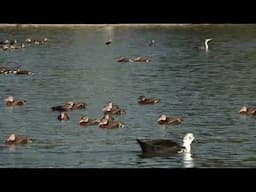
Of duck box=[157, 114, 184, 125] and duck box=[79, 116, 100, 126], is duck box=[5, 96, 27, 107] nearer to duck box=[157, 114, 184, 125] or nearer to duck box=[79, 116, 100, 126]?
duck box=[79, 116, 100, 126]

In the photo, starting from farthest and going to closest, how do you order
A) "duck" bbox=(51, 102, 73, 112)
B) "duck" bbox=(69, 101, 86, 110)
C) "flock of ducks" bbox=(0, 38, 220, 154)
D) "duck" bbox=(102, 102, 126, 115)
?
"duck" bbox=(69, 101, 86, 110) → "duck" bbox=(51, 102, 73, 112) → "duck" bbox=(102, 102, 126, 115) → "flock of ducks" bbox=(0, 38, 220, 154)

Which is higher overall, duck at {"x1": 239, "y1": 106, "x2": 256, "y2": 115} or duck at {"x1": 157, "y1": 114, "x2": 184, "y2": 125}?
duck at {"x1": 239, "y1": 106, "x2": 256, "y2": 115}

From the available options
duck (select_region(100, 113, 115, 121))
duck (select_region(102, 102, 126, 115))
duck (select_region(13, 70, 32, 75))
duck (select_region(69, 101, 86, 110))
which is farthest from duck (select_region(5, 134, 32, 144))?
duck (select_region(13, 70, 32, 75))

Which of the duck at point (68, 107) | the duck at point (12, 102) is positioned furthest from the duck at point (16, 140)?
the duck at point (12, 102)

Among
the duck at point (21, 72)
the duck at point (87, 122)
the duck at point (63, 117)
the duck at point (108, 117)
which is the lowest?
the duck at point (87, 122)

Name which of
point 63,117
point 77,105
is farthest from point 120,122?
point 77,105

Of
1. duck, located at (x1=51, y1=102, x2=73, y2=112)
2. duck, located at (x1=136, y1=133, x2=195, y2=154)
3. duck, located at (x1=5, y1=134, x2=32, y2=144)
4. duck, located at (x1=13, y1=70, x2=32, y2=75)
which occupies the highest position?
duck, located at (x1=13, y1=70, x2=32, y2=75)

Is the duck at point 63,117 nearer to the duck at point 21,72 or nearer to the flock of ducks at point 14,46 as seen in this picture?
the duck at point 21,72

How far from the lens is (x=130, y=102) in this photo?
1027 inches

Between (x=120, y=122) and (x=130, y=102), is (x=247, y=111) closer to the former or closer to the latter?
(x=120, y=122)

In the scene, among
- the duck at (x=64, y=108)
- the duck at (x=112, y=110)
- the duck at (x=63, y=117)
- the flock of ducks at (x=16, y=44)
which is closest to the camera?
the duck at (x=63, y=117)

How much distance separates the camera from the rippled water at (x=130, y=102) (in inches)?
639

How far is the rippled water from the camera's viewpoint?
53.2 ft
